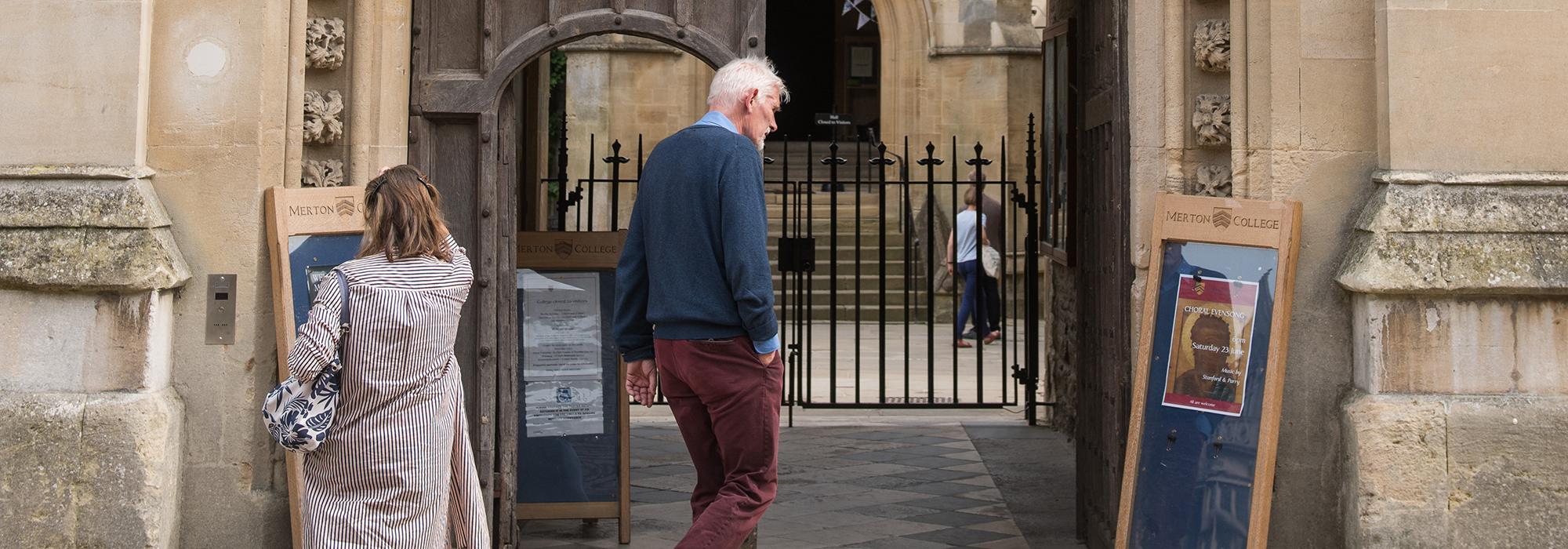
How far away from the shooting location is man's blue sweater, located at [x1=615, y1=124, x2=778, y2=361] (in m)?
3.89

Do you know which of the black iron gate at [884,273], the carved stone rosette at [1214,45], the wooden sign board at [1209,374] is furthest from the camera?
the black iron gate at [884,273]

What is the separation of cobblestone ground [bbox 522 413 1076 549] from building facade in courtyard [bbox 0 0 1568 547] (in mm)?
1246

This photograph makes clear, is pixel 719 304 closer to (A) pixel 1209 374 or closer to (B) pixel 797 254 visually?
(A) pixel 1209 374

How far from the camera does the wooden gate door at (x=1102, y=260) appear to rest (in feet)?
16.5

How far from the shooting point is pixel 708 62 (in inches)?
196

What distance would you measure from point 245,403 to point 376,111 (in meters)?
1.01

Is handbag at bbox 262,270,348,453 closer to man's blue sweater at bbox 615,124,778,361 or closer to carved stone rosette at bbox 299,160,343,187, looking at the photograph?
man's blue sweater at bbox 615,124,778,361

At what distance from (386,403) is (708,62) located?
5.80 ft

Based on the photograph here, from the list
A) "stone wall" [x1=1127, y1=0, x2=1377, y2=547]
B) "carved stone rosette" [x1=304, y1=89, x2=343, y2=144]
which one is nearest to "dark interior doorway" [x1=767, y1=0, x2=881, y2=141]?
"carved stone rosette" [x1=304, y1=89, x2=343, y2=144]

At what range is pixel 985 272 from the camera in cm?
1359

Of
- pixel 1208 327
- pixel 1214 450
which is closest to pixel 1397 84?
pixel 1208 327

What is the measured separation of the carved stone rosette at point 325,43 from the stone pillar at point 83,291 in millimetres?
473

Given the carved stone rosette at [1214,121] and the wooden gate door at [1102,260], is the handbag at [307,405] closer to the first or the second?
the wooden gate door at [1102,260]

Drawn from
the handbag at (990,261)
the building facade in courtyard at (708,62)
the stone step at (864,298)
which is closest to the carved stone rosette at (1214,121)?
the building facade in courtyard at (708,62)
